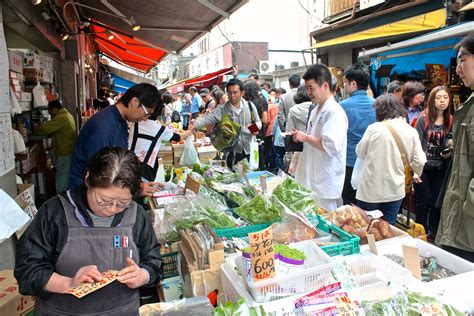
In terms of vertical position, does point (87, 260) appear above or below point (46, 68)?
below

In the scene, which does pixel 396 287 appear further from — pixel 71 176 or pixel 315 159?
pixel 71 176

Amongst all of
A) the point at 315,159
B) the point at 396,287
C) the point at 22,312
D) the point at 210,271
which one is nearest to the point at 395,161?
the point at 315,159

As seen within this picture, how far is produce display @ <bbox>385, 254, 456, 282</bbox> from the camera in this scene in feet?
7.34

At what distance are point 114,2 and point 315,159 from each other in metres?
4.70

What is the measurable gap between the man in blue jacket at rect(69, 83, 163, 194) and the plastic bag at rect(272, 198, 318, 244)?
1286mm

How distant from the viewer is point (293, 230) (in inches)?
103

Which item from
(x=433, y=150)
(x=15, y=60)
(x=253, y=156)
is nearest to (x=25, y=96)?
(x=15, y=60)

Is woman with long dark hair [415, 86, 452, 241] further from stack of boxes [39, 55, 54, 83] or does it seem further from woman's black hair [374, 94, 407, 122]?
stack of boxes [39, 55, 54, 83]

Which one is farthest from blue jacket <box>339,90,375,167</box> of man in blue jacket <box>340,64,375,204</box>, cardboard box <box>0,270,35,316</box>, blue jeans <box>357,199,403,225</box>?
cardboard box <box>0,270,35,316</box>

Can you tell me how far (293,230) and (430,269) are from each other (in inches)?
34.7

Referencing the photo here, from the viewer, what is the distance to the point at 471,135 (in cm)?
249

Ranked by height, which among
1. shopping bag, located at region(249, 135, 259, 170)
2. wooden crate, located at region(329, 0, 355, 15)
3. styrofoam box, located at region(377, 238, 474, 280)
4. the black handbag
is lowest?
styrofoam box, located at region(377, 238, 474, 280)

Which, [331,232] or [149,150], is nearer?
[331,232]

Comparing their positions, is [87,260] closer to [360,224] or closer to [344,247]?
[344,247]
